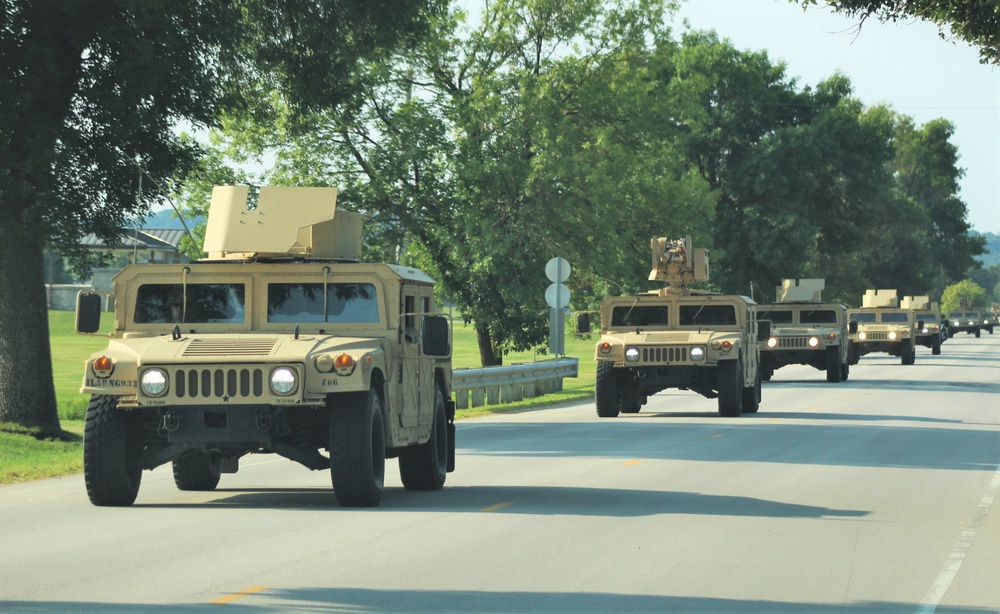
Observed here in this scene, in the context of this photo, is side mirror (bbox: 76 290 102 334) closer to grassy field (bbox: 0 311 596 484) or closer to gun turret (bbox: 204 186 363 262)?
gun turret (bbox: 204 186 363 262)

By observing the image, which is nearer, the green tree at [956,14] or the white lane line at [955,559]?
the white lane line at [955,559]

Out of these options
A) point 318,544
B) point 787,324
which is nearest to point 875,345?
point 787,324

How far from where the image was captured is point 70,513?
39.8ft

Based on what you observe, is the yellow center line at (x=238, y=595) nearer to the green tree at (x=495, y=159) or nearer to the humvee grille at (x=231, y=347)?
the humvee grille at (x=231, y=347)

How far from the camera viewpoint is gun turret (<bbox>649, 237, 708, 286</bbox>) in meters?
27.9

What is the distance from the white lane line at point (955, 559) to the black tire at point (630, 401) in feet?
38.9

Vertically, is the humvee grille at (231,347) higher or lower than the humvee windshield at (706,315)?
lower

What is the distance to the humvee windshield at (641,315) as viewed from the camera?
85.5ft

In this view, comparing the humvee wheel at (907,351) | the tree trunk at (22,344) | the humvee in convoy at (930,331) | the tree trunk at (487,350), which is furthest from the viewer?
the humvee in convoy at (930,331)

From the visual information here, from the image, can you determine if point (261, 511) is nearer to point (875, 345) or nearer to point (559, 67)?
point (559, 67)

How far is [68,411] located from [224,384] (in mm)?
14782

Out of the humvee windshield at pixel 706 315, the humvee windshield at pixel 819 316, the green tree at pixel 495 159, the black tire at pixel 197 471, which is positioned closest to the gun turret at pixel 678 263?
the humvee windshield at pixel 706 315

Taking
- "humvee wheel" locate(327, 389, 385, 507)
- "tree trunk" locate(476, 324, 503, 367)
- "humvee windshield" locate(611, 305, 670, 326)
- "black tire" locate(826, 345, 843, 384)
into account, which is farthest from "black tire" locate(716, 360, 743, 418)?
"tree trunk" locate(476, 324, 503, 367)

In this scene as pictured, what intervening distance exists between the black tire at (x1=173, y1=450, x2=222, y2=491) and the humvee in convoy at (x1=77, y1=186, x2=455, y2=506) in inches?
0.5
